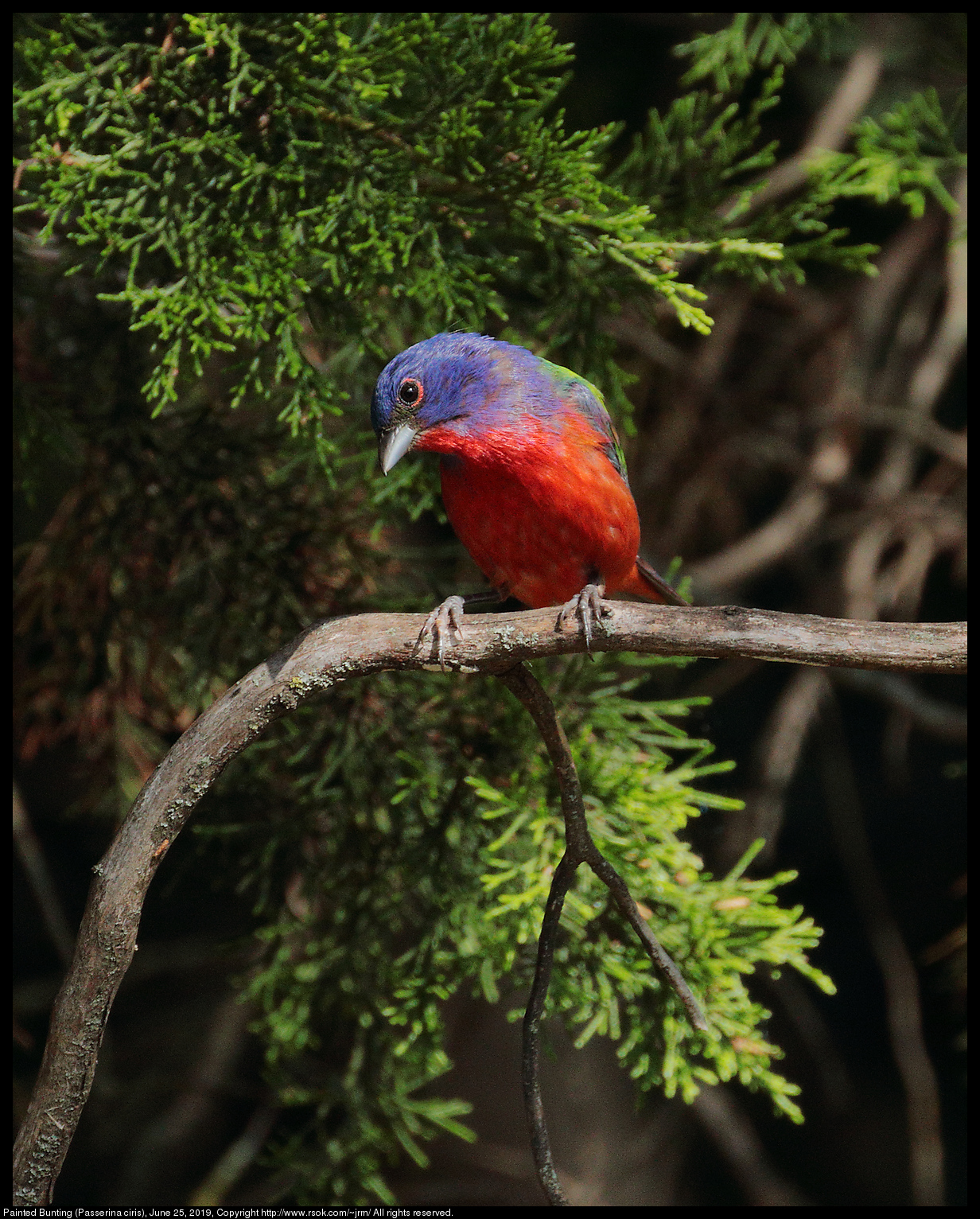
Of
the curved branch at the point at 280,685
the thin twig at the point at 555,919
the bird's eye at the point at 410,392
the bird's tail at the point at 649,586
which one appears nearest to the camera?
the curved branch at the point at 280,685

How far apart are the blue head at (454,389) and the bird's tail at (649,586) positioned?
21.7 inches

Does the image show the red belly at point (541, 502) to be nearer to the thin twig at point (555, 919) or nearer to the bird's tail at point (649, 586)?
the bird's tail at point (649, 586)

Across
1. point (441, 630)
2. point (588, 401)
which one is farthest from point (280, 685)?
point (588, 401)

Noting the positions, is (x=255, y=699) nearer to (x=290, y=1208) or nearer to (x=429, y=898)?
(x=429, y=898)

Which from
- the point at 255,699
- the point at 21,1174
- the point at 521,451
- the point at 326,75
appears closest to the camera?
the point at 21,1174

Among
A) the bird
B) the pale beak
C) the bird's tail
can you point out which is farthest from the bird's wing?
the pale beak

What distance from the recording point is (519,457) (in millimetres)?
2637

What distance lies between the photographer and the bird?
8.32 ft

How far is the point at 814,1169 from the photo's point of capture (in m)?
4.44

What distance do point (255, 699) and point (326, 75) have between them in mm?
1411

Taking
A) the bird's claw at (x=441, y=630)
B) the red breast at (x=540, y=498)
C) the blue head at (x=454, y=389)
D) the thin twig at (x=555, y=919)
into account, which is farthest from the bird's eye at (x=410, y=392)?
the thin twig at (x=555, y=919)

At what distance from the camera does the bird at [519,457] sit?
2537mm

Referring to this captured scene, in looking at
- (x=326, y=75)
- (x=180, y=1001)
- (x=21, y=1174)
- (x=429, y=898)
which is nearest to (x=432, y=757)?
(x=429, y=898)

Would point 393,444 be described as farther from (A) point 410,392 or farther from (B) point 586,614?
(B) point 586,614
